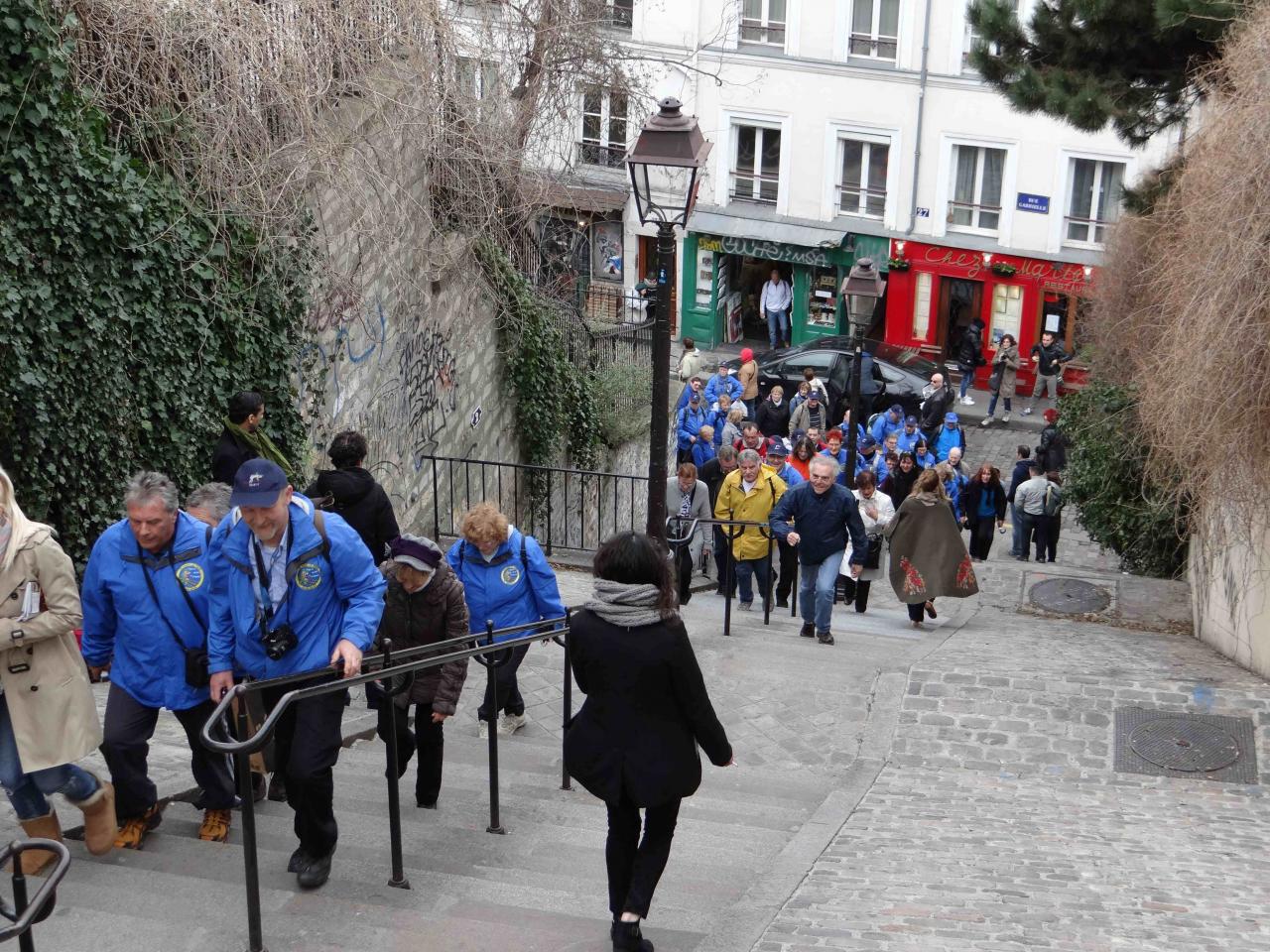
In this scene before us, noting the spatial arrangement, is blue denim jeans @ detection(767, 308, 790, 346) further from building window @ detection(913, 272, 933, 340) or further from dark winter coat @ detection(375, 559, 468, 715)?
dark winter coat @ detection(375, 559, 468, 715)

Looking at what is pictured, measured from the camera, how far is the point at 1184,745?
8.39m

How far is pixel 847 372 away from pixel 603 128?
5.34 m

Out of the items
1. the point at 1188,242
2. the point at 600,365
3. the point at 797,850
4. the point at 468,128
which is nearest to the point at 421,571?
the point at 797,850

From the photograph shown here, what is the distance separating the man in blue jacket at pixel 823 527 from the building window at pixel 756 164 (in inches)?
723

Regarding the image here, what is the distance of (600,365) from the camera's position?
717 inches

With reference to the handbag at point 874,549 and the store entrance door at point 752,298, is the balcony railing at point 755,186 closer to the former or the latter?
the store entrance door at point 752,298

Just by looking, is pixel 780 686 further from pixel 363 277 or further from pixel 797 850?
pixel 363 277

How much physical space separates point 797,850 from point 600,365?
40.5ft

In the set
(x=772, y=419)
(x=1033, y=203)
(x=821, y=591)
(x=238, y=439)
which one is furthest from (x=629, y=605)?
Answer: (x=1033, y=203)

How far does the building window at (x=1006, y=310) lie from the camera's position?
25906 millimetres

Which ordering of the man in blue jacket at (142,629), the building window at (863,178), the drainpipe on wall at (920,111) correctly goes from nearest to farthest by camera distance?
the man in blue jacket at (142,629), the drainpipe on wall at (920,111), the building window at (863,178)

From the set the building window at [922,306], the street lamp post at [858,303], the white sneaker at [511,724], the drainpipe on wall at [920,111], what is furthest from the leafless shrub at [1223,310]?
the building window at [922,306]

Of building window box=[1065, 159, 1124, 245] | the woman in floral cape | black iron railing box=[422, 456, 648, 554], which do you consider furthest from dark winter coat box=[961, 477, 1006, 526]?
building window box=[1065, 159, 1124, 245]

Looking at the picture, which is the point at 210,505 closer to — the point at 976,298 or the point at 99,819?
the point at 99,819
